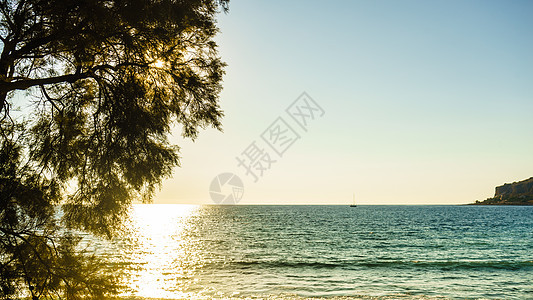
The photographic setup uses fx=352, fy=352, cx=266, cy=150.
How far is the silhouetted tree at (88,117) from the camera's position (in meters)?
6.88

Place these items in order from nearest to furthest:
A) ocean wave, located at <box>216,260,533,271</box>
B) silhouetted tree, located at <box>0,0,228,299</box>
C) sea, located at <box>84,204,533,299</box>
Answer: silhouetted tree, located at <box>0,0,228,299</box> < sea, located at <box>84,204,533,299</box> < ocean wave, located at <box>216,260,533,271</box>

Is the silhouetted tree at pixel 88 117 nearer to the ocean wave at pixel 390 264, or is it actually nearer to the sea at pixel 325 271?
the sea at pixel 325 271

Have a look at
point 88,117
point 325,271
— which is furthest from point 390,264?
point 88,117

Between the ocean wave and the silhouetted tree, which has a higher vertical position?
the silhouetted tree

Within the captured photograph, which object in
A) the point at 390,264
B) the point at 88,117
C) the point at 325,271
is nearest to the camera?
the point at 88,117

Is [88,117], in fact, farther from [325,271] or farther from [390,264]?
Answer: [390,264]

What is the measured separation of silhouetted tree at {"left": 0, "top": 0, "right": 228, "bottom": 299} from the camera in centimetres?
688

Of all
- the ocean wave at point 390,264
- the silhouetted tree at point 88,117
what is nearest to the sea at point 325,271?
the ocean wave at point 390,264

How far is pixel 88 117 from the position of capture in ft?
29.3

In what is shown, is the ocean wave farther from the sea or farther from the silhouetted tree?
the silhouetted tree

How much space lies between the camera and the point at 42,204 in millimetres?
9062

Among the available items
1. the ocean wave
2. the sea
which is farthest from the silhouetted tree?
the ocean wave

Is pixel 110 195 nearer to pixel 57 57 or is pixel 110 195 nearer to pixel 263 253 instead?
Answer: pixel 57 57

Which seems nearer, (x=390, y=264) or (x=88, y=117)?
(x=88, y=117)
